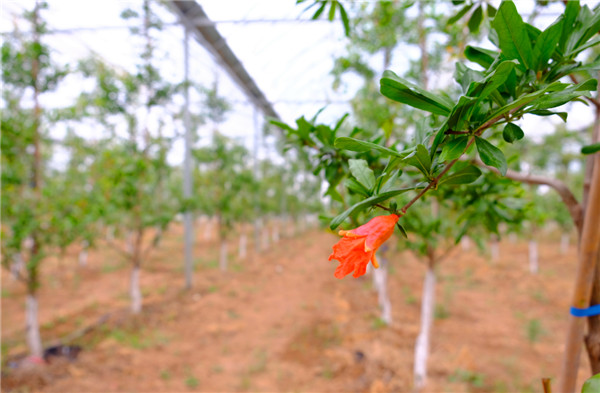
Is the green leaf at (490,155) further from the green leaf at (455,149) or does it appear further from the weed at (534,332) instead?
the weed at (534,332)

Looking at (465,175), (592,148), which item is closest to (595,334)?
(592,148)

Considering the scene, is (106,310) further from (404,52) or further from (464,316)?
(404,52)

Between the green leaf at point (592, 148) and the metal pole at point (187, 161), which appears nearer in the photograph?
the green leaf at point (592, 148)

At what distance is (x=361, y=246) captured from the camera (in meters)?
0.48

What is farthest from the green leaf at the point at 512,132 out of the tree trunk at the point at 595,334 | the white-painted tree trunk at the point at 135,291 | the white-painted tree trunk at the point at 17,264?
the white-painted tree trunk at the point at 135,291

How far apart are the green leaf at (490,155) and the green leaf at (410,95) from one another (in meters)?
0.08

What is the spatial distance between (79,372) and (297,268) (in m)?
6.00

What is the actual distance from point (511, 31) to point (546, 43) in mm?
69

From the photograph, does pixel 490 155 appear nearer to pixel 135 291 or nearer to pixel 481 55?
pixel 481 55

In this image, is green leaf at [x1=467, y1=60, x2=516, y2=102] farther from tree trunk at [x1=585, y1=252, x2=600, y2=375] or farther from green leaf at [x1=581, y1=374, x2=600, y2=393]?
tree trunk at [x1=585, y1=252, x2=600, y2=375]

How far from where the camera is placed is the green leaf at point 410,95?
Answer: 0.50 metres

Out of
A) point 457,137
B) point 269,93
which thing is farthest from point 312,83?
point 457,137

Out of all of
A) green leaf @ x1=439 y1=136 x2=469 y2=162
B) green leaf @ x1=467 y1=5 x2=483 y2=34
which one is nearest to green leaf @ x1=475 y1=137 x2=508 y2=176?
green leaf @ x1=439 y1=136 x2=469 y2=162

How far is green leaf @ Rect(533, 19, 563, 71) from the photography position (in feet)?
1.77
